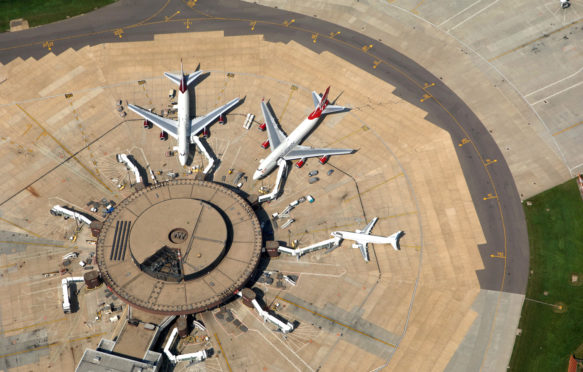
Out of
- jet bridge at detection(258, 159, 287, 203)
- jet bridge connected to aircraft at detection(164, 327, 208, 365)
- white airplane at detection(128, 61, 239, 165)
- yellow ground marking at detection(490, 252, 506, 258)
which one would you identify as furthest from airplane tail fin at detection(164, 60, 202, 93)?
yellow ground marking at detection(490, 252, 506, 258)

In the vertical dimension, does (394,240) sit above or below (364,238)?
above

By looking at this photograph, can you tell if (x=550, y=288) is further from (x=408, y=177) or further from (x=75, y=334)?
(x=75, y=334)

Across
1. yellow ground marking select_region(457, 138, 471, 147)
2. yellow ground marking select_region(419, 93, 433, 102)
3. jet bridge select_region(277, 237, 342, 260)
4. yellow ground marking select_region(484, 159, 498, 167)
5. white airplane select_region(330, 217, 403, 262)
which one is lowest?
jet bridge select_region(277, 237, 342, 260)

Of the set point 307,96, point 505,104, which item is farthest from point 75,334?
point 505,104

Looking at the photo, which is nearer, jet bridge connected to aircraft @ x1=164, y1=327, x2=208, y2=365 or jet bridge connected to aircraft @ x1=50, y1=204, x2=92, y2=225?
jet bridge connected to aircraft @ x1=164, y1=327, x2=208, y2=365

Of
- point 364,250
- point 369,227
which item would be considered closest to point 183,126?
point 369,227

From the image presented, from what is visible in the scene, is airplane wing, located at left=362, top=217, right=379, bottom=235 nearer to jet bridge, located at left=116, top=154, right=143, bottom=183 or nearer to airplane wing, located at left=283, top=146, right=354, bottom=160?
airplane wing, located at left=283, top=146, right=354, bottom=160

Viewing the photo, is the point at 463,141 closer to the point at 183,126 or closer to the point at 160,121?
the point at 183,126
